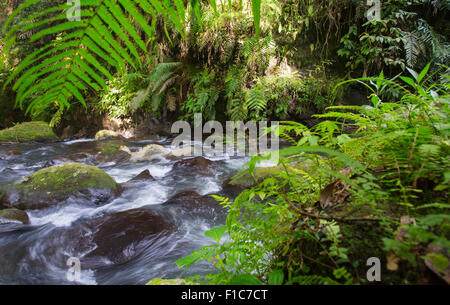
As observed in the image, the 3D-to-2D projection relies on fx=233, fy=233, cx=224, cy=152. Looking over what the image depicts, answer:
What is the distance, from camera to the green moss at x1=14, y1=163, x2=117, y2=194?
328cm

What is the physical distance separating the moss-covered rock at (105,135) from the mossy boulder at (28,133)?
1.63 meters

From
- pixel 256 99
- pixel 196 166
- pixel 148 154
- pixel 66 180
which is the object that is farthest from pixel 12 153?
pixel 256 99

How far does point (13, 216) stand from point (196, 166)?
281 cm

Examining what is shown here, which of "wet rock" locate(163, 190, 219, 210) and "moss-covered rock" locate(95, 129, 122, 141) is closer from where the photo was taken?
"wet rock" locate(163, 190, 219, 210)

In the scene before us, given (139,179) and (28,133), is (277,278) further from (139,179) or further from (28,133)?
(28,133)

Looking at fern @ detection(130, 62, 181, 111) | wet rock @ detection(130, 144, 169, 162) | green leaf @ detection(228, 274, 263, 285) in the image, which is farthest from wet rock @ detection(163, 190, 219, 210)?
fern @ detection(130, 62, 181, 111)

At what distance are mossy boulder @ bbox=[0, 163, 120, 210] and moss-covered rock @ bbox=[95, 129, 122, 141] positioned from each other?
5.24 metres

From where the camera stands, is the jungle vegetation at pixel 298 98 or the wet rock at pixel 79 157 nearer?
the jungle vegetation at pixel 298 98

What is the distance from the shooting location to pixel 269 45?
651 centimetres

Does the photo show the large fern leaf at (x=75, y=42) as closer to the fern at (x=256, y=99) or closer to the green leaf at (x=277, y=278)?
the green leaf at (x=277, y=278)

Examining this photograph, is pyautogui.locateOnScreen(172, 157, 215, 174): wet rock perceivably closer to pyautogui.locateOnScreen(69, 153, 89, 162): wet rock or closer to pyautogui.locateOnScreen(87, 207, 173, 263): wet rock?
pyautogui.locateOnScreen(87, 207, 173, 263): wet rock

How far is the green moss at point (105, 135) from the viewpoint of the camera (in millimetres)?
8461

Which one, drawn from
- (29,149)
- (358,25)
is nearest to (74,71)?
(358,25)

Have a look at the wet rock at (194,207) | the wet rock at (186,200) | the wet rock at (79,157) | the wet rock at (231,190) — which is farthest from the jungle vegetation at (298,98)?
the wet rock at (79,157)
